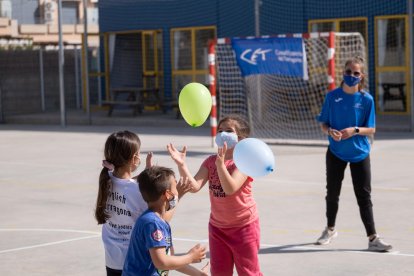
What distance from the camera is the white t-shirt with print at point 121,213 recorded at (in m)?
5.24

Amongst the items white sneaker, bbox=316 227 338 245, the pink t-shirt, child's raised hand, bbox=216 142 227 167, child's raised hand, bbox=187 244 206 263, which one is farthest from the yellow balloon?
white sneaker, bbox=316 227 338 245

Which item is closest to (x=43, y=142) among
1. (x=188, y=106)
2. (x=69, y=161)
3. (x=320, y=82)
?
(x=69, y=161)

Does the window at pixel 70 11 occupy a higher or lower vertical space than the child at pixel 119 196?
higher

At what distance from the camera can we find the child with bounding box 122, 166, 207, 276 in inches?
186

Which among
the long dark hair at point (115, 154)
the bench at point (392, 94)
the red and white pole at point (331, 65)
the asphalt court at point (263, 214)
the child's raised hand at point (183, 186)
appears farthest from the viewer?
the bench at point (392, 94)

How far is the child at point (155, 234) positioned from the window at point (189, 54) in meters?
21.6

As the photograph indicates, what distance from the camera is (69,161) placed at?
1656 cm

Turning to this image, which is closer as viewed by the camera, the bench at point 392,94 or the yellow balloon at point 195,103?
the yellow balloon at point 195,103

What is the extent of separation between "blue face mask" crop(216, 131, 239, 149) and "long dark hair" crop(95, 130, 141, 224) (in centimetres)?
56

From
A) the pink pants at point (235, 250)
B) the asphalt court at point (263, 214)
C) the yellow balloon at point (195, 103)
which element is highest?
the yellow balloon at point (195, 103)

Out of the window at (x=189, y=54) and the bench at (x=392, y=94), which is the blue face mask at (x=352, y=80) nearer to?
the bench at (x=392, y=94)

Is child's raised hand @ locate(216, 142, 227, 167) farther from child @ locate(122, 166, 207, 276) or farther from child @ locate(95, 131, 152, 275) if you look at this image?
child @ locate(122, 166, 207, 276)

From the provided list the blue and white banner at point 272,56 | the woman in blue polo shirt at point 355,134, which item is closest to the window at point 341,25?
the blue and white banner at point 272,56

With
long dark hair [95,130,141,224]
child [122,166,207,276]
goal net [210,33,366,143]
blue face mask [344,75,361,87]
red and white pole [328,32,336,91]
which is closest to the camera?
child [122,166,207,276]
